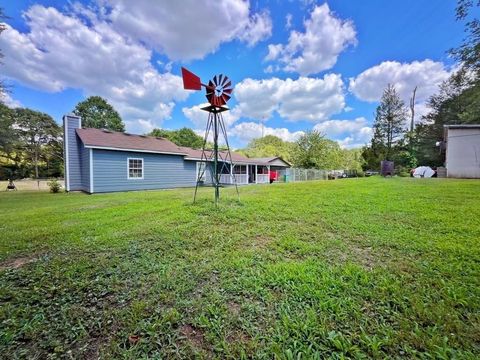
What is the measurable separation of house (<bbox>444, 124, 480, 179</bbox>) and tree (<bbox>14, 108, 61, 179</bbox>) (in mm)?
42044

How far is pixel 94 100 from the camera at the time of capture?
30438 millimetres

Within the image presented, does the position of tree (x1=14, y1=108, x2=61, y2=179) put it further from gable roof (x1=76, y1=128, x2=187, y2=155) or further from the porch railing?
the porch railing

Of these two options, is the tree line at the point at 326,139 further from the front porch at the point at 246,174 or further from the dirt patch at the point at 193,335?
the dirt patch at the point at 193,335

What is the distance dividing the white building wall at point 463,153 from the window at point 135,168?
19889 millimetres

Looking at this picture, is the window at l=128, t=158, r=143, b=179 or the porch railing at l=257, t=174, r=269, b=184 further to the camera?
the porch railing at l=257, t=174, r=269, b=184

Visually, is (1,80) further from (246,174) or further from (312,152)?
(312,152)

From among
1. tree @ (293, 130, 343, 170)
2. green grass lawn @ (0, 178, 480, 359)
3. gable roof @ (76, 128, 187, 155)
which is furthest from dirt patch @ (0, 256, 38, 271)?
tree @ (293, 130, 343, 170)

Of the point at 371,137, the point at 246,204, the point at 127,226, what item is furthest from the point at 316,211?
the point at 371,137

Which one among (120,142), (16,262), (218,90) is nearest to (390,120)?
(218,90)

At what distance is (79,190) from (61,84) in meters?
13.3

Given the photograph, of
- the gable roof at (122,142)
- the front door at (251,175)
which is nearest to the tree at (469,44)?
the gable roof at (122,142)

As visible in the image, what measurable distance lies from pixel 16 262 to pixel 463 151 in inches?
797

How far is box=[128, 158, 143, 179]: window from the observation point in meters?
12.8

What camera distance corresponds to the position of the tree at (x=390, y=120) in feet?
88.5
